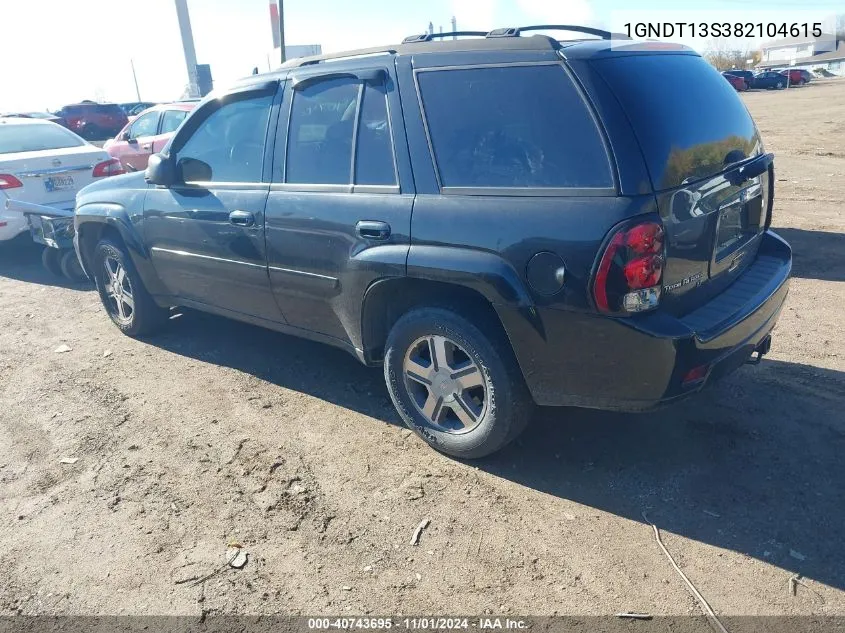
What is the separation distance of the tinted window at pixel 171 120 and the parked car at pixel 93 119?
2065 cm

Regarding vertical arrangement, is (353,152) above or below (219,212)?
above

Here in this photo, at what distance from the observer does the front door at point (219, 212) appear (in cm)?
414

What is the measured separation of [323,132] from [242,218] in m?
0.75

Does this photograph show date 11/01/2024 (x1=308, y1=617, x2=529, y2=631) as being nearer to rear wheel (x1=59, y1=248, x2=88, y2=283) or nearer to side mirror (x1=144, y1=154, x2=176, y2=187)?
side mirror (x1=144, y1=154, x2=176, y2=187)

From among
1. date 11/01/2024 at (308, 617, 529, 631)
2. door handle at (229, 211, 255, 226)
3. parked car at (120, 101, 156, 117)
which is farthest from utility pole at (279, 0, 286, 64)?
parked car at (120, 101, 156, 117)

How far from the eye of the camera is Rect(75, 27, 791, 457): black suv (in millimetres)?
2812

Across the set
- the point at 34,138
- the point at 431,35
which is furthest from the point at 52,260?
the point at 431,35

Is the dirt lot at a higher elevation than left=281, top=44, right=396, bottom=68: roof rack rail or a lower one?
lower

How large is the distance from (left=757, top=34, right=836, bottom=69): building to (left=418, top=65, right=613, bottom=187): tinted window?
100308mm

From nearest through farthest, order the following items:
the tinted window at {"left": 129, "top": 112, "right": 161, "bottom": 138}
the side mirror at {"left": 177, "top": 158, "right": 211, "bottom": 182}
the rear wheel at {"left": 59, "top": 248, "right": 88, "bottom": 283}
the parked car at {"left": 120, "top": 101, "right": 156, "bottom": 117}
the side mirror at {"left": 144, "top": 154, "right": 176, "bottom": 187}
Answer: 1. the side mirror at {"left": 177, "top": 158, "right": 211, "bottom": 182}
2. the side mirror at {"left": 144, "top": 154, "right": 176, "bottom": 187}
3. the rear wheel at {"left": 59, "top": 248, "right": 88, "bottom": 283}
4. the tinted window at {"left": 129, "top": 112, "right": 161, "bottom": 138}
5. the parked car at {"left": 120, "top": 101, "right": 156, "bottom": 117}

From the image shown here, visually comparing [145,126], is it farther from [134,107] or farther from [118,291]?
[134,107]

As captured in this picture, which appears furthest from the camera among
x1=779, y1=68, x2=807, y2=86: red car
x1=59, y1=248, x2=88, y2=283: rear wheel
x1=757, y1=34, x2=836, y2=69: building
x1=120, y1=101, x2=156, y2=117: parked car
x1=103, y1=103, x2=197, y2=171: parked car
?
x1=757, y1=34, x2=836, y2=69: building

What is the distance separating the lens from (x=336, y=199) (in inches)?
145

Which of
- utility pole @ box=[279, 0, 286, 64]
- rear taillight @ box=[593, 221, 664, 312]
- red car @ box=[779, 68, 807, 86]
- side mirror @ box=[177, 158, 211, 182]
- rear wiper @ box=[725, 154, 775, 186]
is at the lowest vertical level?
red car @ box=[779, 68, 807, 86]
